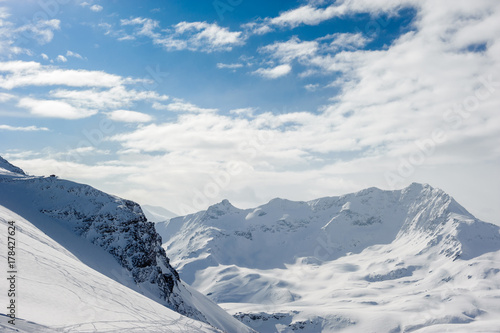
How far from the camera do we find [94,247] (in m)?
68.1

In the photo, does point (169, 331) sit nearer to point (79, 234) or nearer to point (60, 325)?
point (60, 325)

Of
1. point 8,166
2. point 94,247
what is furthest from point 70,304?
point 8,166

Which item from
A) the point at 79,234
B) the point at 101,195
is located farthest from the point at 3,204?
the point at 101,195

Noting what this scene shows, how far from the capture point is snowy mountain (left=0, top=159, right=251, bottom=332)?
28863 mm

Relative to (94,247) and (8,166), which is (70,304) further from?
(8,166)

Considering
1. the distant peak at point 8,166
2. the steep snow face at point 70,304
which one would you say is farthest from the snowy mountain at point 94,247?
the distant peak at point 8,166

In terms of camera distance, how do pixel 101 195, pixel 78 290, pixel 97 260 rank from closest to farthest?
pixel 78 290, pixel 97 260, pixel 101 195

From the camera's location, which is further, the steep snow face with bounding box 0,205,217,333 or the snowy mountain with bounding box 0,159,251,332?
the snowy mountain with bounding box 0,159,251,332

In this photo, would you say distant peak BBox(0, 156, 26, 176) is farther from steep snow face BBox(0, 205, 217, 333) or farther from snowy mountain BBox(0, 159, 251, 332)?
steep snow face BBox(0, 205, 217, 333)

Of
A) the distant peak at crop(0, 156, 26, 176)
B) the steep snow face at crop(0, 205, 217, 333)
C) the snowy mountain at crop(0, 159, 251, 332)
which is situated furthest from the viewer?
the distant peak at crop(0, 156, 26, 176)

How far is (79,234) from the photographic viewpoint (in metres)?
69.1

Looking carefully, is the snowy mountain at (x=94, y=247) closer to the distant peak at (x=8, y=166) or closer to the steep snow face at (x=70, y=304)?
the steep snow face at (x=70, y=304)

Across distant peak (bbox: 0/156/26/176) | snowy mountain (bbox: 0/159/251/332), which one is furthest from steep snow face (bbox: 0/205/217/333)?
distant peak (bbox: 0/156/26/176)

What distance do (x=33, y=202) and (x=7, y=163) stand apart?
3835 cm
